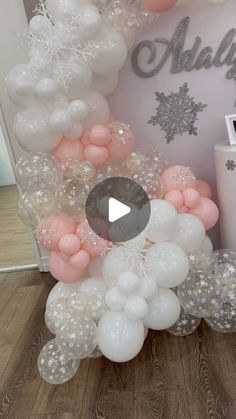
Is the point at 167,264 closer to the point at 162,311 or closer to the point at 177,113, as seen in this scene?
the point at 162,311

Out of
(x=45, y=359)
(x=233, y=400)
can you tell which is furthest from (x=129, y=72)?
(x=233, y=400)

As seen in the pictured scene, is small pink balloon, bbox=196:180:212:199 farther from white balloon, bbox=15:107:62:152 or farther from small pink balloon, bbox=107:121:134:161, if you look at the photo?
white balloon, bbox=15:107:62:152

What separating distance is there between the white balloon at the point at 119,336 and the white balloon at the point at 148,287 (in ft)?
0.39

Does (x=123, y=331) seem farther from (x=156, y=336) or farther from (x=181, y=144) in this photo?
(x=181, y=144)

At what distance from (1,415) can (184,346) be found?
2.87 feet

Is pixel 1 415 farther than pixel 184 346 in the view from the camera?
No

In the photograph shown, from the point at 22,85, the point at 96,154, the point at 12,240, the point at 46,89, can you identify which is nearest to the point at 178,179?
the point at 96,154

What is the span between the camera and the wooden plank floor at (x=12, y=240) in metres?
3.31

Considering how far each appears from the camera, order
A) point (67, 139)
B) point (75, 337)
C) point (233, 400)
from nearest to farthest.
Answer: point (233, 400), point (75, 337), point (67, 139)

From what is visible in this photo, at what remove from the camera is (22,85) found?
1.79m

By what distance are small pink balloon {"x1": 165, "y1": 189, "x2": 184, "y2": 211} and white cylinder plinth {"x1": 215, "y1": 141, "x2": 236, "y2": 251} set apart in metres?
0.29

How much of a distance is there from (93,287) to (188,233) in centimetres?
53

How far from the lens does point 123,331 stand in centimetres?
161

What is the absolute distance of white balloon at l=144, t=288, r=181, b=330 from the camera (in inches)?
68.2
